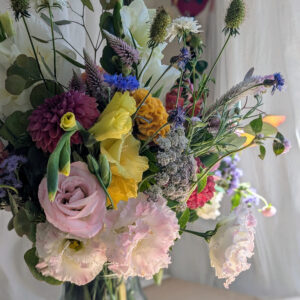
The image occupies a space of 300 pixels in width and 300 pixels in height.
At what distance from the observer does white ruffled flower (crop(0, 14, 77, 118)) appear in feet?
1.76

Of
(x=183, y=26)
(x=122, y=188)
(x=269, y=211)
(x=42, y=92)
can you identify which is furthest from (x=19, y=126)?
(x=269, y=211)

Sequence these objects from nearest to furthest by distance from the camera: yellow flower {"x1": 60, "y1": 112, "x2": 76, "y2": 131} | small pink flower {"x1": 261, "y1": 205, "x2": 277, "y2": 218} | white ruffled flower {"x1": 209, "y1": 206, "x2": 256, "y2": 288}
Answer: yellow flower {"x1": 60, "y1": 112, "x2": 76, "y2": 131} → white ruffled flower {"x1": 209, "y1": 206, "x2": 256, "y2": 288} → small pink flower {"x1": 261, "y1": 205, "x2": 277, "y2": 218}

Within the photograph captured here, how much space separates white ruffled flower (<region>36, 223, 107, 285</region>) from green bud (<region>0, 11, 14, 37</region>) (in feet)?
0.90

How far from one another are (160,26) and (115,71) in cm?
10

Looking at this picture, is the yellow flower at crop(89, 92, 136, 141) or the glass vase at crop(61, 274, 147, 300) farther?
the glass vase at crop(61, 274, 147, 300)

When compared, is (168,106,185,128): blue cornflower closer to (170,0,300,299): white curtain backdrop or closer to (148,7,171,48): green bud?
(148,7,171,48): green bud

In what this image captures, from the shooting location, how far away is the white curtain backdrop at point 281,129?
3.08 ft

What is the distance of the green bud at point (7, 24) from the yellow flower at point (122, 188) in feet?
0.83

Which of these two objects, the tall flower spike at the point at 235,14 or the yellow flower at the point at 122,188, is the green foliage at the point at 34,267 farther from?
the tall flower spike at the point at 235,14

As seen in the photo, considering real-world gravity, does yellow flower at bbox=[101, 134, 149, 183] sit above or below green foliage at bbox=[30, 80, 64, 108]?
below

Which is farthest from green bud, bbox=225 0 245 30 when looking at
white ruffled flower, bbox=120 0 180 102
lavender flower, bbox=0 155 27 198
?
lavender flower, bbox=0 155 27 198

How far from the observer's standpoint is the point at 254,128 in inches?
22.6

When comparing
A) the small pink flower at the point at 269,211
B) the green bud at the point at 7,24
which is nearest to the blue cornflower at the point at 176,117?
the green bud at the point at 7,24

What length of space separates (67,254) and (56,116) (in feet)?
0.56
